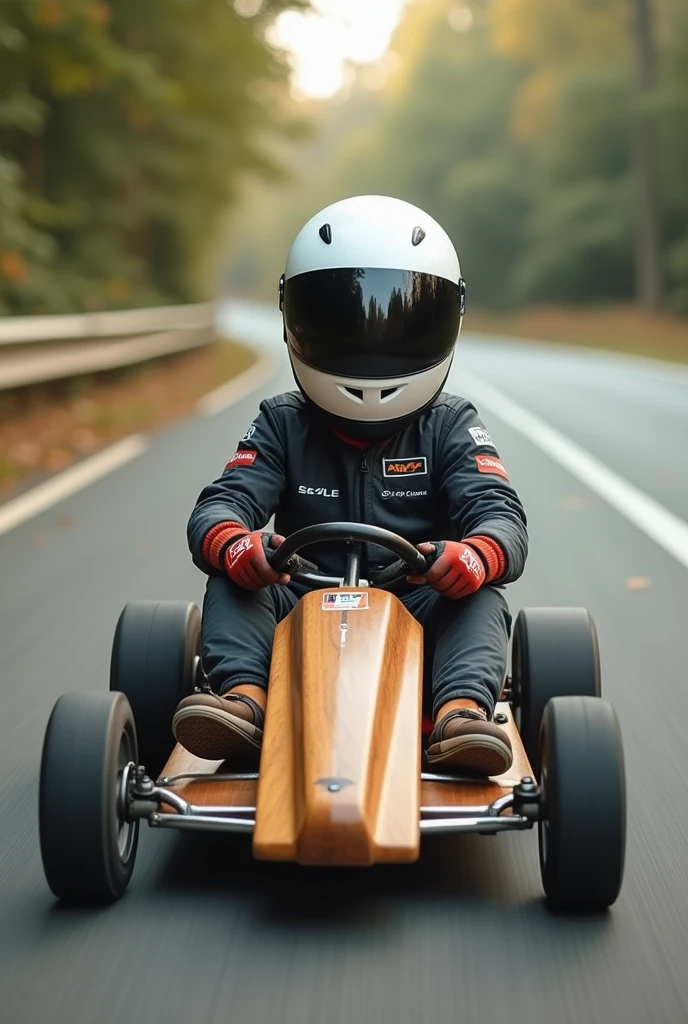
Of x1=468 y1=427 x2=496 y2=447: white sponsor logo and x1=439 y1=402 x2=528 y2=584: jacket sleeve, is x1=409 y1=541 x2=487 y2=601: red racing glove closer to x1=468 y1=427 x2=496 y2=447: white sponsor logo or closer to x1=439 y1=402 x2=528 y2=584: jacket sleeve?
x1=439 y1=402 x2=528 y2=584: jacket sleeve

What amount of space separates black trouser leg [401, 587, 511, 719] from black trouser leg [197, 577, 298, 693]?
429 mm

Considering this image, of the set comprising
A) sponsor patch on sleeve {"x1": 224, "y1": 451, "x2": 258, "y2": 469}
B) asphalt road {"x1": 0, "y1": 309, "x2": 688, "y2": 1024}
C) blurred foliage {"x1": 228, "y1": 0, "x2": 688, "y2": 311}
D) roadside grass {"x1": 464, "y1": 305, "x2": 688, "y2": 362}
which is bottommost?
asphalt road {"x1": 0, "y1": 309, "x2": 688, "y2": 1024}

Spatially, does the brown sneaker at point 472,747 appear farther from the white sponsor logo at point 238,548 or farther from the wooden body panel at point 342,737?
the white sponsor logo at point 238,548

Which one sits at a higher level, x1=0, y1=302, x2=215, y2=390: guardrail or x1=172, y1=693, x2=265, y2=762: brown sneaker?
x1=0, y1=302, x2=215, y2=390: guardrail

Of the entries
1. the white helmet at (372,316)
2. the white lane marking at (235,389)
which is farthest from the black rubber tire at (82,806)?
the white lane marking at (235,389)

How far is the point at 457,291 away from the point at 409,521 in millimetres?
666

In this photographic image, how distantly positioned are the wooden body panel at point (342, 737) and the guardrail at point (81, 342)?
28.4ft

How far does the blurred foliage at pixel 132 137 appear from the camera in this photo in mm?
18625

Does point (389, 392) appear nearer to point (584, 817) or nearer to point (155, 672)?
point (155, 672)

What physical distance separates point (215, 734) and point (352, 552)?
0.66 meters

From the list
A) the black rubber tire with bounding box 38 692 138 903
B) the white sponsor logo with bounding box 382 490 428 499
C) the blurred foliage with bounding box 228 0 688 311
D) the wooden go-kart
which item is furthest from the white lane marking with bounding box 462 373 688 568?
the blurred foliage with bounding box 228 0 688 311

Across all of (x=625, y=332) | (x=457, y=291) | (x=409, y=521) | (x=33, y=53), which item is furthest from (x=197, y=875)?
(x=625, y=332)

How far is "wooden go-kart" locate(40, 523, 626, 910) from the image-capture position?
3314 mm

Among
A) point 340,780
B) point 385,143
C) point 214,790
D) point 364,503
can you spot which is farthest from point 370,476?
point 385,143
